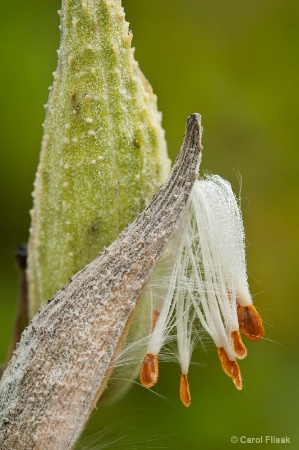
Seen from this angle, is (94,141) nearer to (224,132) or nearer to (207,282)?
(207,282)

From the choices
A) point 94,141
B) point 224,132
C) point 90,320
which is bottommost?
point 90,320

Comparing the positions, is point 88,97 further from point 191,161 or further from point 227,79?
point 227,79

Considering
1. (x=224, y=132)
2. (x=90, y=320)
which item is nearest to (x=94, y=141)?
(x=90, y=320)

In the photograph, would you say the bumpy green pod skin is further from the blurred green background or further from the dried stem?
the blurred green background

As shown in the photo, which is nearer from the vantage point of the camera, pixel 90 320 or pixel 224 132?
pixel 90 320

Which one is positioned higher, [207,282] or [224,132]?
[224,132]

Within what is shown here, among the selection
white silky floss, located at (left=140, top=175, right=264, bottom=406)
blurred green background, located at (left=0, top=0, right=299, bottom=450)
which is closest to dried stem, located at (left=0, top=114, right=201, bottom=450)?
white silky floss, located at (left=140, top=175, right=264, bottom=406)

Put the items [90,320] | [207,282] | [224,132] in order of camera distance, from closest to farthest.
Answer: [90,320] → [207,282] → [224,132]
